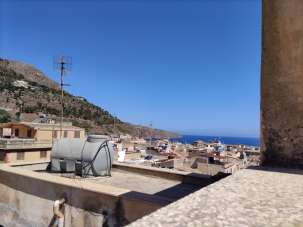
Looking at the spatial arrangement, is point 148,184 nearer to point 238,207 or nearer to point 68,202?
point 68,202

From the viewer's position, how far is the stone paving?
7.36 feet

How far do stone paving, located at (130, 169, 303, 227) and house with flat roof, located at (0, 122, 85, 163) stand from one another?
69.0 feet

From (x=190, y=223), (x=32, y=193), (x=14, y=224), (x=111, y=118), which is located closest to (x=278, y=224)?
(x=190, y=223)

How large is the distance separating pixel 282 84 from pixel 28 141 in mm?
27104

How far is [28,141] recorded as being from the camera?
28172 mm

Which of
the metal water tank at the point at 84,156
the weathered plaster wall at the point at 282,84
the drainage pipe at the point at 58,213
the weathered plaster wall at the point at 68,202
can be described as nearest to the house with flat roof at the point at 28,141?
the metal water tank at the point at 84,156

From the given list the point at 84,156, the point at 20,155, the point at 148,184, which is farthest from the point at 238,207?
the point at 20,155

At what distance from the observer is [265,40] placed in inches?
218

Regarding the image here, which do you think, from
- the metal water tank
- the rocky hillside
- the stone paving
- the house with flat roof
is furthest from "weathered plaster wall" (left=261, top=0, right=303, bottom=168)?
the rocky hillside

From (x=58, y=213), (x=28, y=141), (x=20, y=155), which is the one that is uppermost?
(x=28, y=141)

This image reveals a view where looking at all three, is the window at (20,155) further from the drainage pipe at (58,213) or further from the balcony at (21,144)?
the drainage pipe at (58,213)

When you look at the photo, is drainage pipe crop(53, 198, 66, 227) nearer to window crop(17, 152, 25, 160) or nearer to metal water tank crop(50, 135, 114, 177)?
metal water tank crop(50, 135, 114, 177)

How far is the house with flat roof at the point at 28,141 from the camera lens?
26203 millimetres

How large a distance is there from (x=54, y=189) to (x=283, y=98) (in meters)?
5.58
